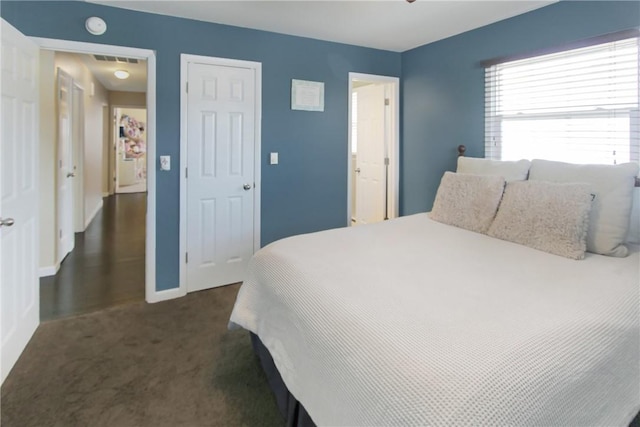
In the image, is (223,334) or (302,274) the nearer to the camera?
(302,274)

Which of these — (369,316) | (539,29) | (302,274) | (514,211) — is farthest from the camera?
(539,29)

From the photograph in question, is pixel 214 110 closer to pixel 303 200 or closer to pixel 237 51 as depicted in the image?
pixel 237 51

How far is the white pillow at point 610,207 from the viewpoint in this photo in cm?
201

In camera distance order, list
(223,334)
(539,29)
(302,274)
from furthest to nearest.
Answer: (539,29)
(223,334)
(302,274)

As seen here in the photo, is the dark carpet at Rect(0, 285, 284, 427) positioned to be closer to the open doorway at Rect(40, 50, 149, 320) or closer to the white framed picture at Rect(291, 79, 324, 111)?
the open doorway at Rect(40, 50, 149, 320)

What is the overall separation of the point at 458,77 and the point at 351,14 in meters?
1.21

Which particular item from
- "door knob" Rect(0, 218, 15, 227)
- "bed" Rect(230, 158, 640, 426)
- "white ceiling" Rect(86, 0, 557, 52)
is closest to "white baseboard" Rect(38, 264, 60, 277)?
"door knob" Rect(0, 218, 15, 227)

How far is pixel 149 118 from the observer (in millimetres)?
3004

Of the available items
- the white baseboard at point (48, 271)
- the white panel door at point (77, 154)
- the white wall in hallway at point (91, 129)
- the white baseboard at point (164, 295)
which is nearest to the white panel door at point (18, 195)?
the white baseboard at point (164, 295)

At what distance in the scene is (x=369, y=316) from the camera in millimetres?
1286

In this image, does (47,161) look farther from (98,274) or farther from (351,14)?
(351,14)

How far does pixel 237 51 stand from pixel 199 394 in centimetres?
278

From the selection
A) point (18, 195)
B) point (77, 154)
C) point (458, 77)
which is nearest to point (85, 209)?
point (77, 154)

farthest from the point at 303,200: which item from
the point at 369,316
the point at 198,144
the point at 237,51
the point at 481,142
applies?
the point at 369,316
